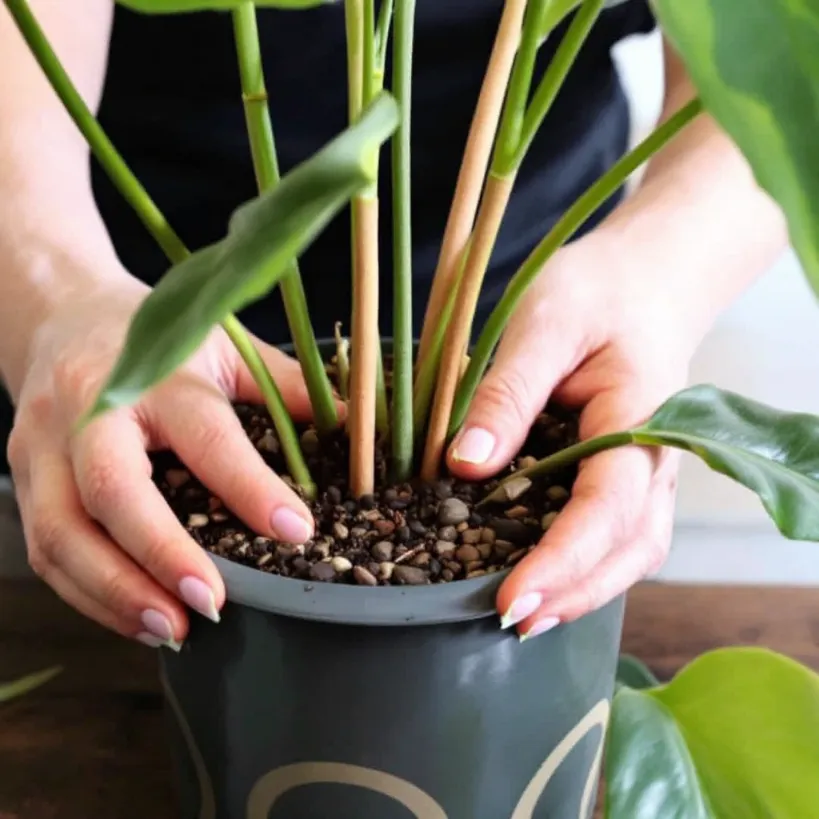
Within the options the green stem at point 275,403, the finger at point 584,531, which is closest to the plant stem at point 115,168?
the green stem at point 275,403

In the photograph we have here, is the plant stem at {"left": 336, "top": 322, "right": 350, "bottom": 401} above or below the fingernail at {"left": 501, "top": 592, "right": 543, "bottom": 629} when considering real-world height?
above

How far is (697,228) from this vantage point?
464mm

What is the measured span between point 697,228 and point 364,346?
208 millimetres

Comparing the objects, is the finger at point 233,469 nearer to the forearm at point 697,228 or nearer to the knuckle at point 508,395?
the knuckle at point 508,395

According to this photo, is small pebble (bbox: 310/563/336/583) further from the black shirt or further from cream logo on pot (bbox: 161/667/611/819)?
the black shirt

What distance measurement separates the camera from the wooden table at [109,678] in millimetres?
456

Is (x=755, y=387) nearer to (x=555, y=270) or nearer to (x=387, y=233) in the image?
(x=387, y=233)

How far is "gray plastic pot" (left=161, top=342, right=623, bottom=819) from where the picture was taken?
30 cm

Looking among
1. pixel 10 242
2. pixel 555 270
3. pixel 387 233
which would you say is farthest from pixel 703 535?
pixel 10 242

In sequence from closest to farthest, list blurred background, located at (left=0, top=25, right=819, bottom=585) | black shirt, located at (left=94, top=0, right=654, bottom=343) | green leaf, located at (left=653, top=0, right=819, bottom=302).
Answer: green leaf, located at (left=653, top=0, right=819, bottom=302) < black shirt, located at (left=94, top=0, right=654, bottom=343) < blurred background, located at (left=0, top=25, right=819, bottom=585)

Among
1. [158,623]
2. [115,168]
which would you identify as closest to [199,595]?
[158,623]

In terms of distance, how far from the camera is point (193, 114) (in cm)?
61

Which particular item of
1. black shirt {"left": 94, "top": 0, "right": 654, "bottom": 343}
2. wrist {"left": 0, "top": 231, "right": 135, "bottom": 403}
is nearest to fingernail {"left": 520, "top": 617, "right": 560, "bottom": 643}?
wrist {"left": 0, "top": 231, "right": 135, "bottom": 403}

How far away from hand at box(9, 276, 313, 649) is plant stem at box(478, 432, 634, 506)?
7cm
